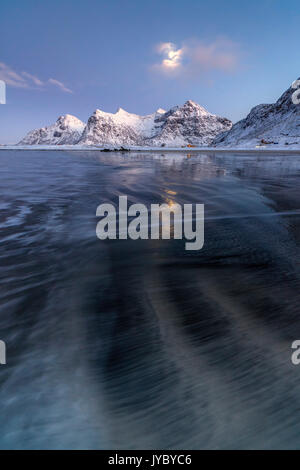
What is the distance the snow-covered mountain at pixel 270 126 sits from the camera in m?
115

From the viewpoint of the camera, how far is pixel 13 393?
4.23ft

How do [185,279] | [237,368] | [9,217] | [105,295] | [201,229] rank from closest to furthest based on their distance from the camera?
[237,368], [105,295], [185,279], [201,229], [9,217]

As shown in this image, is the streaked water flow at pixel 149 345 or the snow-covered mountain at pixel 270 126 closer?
the streaked water flow at pixel 149 345

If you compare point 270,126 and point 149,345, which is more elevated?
point 270,126

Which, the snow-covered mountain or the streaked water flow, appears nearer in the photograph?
the streaked water flow

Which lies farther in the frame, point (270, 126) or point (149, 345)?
point (270, 126)

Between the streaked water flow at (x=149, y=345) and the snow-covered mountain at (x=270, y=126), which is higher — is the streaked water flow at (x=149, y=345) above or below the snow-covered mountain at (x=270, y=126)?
below

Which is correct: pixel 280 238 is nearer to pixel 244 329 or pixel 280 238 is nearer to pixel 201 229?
pixel 201 229

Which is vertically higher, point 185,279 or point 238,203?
point 238,203

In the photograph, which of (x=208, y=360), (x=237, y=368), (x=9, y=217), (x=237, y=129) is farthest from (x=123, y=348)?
(x=237, y=129)

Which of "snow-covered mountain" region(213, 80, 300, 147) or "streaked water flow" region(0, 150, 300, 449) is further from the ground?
"snow-covered mountain" region(213, 80, 300, 147)

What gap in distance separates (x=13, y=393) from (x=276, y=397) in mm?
1419

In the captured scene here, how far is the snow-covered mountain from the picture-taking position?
115m

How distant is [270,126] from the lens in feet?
449
